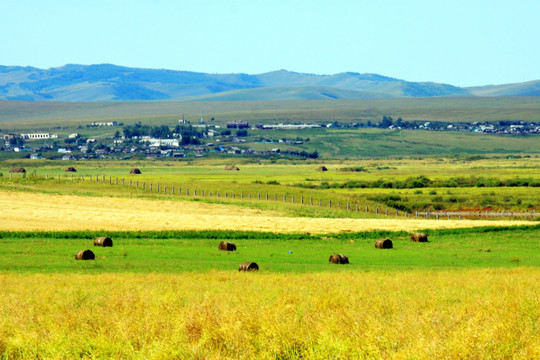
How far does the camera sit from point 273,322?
16.1m

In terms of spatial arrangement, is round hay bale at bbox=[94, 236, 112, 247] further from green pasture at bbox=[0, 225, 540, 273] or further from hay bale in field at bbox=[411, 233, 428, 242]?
hay bale in field at bbox=[411, 233, 428, 242]

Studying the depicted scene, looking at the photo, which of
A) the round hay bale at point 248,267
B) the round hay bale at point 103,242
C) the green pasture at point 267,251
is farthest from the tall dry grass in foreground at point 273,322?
the round hay bale at point 103,242

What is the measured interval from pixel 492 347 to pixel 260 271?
55.5 feet

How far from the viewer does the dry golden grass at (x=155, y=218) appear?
5481 cm

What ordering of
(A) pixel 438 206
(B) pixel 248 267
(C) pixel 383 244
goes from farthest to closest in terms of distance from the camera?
(A) pixel 438 206 < (C) pixel 383 244 < (B) pixel 248 267

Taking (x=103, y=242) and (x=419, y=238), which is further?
(x=419, y=238)

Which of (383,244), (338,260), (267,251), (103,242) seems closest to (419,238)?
(383,244)

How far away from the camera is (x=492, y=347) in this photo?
1417cm

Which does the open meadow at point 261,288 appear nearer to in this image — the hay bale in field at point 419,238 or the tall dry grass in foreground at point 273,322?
the tall dry grass in foreground at point 273,322

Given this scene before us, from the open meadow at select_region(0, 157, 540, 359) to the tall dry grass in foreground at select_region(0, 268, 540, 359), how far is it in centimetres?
4

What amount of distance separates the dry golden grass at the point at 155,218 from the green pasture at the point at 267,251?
13.6 ft

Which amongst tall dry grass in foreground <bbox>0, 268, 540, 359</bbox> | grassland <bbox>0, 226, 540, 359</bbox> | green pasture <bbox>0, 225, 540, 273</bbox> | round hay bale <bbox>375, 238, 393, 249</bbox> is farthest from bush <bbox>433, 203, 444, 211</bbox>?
tall dry grass in foreground <bbox>0, 268, 540, 359</bbox>

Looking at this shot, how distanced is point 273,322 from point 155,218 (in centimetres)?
4582

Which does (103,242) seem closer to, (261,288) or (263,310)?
(261,288)
